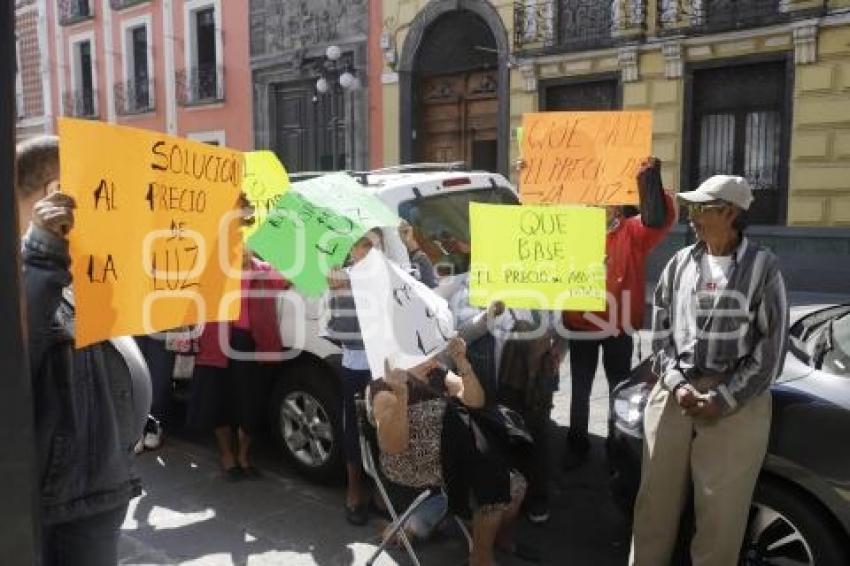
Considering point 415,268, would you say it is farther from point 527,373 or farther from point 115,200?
point 115,200

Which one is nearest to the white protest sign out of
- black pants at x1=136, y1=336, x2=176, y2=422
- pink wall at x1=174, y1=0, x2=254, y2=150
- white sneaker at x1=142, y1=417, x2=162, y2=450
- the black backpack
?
the black backpack

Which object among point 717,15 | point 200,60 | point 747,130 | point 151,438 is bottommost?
point 151,438

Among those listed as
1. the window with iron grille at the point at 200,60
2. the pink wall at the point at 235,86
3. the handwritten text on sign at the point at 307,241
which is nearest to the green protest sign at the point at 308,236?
the handwritten text on sign at the point at 307,241

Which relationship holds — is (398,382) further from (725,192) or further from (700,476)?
(725,192)

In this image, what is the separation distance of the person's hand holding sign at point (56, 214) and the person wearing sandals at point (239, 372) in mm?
2521

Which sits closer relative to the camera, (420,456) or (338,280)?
(420,456)

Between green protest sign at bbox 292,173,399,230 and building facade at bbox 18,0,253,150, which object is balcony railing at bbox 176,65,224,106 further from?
green protest sign at bbox 292,173,399,230

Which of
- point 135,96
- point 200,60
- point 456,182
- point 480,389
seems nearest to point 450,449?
point 480,389

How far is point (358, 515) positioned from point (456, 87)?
13853mm

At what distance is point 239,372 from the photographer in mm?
4848

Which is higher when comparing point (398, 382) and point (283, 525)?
point (398, 382)

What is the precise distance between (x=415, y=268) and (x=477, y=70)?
12848 mm

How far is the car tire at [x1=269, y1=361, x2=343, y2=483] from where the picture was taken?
183 inches

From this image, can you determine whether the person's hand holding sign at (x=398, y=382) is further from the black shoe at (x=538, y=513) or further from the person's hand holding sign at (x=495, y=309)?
the black shoe at (x=538, y=513)
